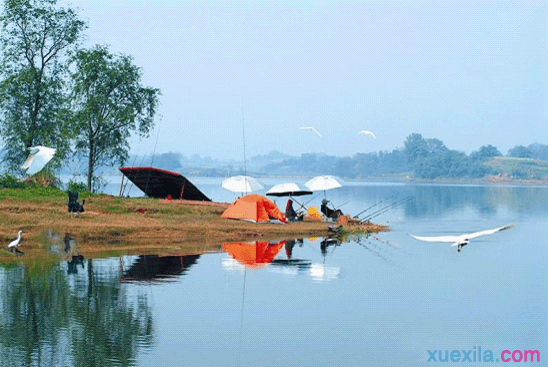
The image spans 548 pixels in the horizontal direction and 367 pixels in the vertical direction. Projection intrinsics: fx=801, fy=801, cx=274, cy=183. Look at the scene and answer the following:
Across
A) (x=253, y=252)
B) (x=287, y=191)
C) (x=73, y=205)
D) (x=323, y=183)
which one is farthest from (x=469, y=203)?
(x=73, y=205)

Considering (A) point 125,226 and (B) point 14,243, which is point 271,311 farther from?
(A) point 125,226

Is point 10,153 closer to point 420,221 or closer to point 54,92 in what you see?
point 54,92

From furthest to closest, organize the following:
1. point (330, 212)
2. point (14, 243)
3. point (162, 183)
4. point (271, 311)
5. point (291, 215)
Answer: point (162, 183) → point (330, 212) → point (291, 215) → point (14, 243) → point (271, 311)

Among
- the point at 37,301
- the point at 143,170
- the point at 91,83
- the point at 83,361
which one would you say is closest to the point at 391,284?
the point at 37,301

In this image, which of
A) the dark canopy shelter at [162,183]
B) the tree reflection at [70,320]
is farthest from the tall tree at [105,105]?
the tree reflection at [70,320]

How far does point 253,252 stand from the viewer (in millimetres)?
31656

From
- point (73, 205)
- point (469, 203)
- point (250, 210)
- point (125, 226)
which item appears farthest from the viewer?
point (469, 203)

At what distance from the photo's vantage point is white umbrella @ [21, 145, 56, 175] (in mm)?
36031

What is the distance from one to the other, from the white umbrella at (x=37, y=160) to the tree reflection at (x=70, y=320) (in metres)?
12.2

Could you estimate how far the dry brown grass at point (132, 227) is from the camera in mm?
30438

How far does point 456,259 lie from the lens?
32469 millimetres

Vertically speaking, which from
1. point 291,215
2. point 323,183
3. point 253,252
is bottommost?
point 253,252

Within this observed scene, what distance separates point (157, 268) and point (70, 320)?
812cm

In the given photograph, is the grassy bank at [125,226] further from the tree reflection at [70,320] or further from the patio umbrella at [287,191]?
the tree reflection at [70,320]
